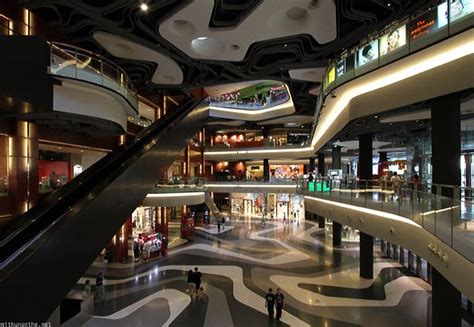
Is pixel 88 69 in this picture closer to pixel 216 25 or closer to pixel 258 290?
pixel 216 25

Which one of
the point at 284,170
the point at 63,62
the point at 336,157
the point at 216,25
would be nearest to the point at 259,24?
the point at 216,25

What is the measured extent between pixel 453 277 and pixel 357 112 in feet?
18.3

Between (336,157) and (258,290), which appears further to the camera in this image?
(336,157)

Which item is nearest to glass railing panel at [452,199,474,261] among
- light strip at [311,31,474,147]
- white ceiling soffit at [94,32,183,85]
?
light strip at [311,31,474,147]

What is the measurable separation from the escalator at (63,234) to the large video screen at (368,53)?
755cm

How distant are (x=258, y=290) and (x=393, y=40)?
9999 millimetres

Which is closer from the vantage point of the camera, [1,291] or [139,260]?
[1,291]

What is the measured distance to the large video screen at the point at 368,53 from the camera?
8.45m

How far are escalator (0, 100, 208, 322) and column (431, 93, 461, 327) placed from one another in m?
8.00

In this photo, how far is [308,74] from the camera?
17.2m

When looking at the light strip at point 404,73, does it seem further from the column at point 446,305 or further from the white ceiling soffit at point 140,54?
the white ceiling soffit at point 140,54

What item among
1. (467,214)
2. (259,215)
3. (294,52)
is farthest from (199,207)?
(467,214)

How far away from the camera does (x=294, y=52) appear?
48.5 feet

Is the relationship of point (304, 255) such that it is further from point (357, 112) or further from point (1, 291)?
point (1, 291)
